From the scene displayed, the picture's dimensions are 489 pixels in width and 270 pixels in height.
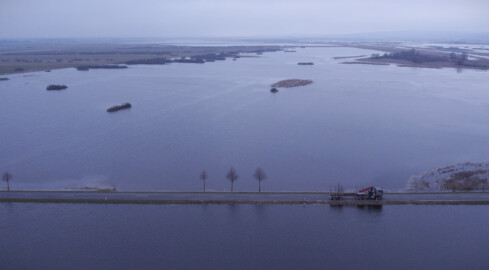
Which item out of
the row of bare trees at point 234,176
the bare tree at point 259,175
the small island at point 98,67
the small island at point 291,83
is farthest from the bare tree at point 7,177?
the small island at point 98,67

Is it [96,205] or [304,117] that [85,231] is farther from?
[304,117]

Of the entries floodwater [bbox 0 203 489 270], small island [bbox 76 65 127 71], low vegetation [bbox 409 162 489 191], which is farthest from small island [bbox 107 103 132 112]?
small island [bbox 76 65 127 71]

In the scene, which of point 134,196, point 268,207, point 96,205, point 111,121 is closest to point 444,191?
point 268,207

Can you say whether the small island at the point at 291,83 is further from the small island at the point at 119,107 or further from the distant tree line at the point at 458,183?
the distant tree line at the point at 458,183

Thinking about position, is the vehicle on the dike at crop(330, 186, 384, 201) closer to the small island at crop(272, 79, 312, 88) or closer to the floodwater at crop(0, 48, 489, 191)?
the floodwater at crop(0, 48, 489, 191)

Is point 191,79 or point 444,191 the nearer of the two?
point 444,191

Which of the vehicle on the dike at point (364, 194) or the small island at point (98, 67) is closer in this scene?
the vehicle on the dike at point (364, 194)
